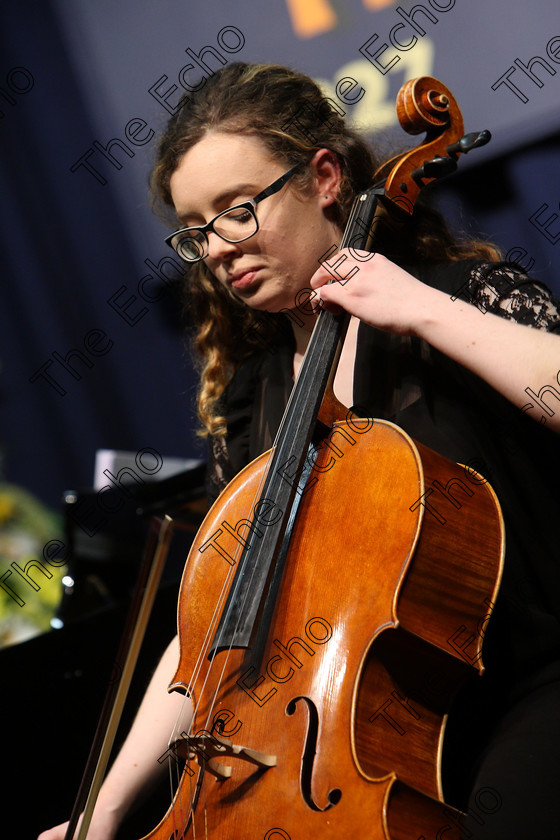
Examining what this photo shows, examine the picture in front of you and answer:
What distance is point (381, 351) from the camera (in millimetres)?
1133

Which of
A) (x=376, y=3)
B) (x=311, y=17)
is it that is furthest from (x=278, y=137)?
(x=311, y=17)

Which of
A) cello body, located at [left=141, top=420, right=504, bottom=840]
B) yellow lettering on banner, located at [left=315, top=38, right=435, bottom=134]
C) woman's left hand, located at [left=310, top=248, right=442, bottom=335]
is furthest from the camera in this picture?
yellow lettering on banner, located at [left=315, top=38, right=435, bottom=134]

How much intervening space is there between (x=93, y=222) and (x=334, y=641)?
2326 mm

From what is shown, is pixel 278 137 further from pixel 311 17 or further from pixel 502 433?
pixel 311 17

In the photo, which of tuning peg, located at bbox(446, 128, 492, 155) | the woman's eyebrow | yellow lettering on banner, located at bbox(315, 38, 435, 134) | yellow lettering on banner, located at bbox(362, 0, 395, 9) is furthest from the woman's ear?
yellow lettering on banner, located at bbox(362, 0, 395, 9)

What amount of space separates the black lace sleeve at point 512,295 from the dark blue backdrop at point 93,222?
110 cm

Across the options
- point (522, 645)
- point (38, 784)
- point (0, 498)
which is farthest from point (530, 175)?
point (0, 498)

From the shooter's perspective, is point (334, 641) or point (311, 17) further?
point (311, 17)

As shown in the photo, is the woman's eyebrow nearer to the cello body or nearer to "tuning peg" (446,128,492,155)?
"tuning peg" (446,128,492,155)

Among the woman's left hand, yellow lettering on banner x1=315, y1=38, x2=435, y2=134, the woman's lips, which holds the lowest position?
the woman's left hand

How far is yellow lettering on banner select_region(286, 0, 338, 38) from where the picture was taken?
77.0 inches

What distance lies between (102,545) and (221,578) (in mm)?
1386

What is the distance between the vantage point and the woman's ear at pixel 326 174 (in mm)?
1249

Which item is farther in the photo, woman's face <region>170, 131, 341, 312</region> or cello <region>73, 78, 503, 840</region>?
woman's face <region>170, 131, 341, 312</region>
